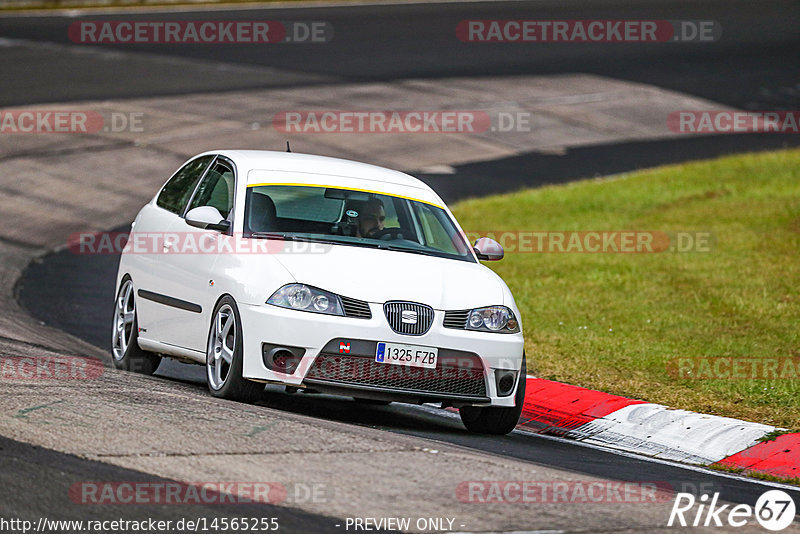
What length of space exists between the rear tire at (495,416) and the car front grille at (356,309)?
1212 millimetres

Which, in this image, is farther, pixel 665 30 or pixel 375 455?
pixel 665 30

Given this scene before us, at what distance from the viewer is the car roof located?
9.41 metres

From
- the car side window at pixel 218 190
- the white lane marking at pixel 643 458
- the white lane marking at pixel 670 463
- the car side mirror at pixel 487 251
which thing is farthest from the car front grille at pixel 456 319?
the car side window at pixel 218 190

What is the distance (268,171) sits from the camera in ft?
31.0

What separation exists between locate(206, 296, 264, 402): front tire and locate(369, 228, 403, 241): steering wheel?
1.24 metres

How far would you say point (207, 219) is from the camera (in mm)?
8953

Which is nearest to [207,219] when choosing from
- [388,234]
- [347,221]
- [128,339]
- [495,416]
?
[347,221]

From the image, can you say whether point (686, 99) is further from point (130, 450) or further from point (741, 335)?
point (130, 450)

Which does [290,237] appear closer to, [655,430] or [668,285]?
[655,430]

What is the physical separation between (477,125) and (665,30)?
1493 cm

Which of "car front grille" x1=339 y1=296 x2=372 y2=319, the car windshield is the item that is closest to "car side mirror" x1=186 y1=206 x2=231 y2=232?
the car windshield

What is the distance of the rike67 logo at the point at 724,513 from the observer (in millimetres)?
6312

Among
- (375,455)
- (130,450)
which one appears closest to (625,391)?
(375,455)

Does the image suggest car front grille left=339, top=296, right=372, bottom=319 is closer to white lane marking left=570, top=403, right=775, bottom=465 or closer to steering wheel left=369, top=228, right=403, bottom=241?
steering wheel left=369, top=228, right=403, bottom=241
